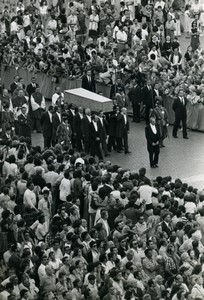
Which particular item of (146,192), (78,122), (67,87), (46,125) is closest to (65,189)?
(146,192)

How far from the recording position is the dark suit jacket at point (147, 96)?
37.3m

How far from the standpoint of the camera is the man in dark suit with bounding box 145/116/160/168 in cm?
3350

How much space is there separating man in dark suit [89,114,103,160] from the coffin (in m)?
0.58

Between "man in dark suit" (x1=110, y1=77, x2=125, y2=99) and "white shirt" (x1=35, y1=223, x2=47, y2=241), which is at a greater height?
"man in dark suit" (x1=110, y1=77, x2=125, y2=99)

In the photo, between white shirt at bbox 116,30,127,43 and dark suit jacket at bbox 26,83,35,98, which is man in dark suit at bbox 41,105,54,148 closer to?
dark suit jacket at bbox 26,83,35,98

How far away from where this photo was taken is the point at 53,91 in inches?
1593

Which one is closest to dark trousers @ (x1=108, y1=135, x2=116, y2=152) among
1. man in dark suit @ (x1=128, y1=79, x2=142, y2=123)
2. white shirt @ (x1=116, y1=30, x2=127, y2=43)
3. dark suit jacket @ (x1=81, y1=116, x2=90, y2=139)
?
dark suit jacket @ (x1=81, y1=116, x2=90, y2=139)

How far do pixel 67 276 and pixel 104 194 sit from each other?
476 cm

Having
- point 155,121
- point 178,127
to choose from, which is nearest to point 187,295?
point 155,121

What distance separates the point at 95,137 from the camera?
3391cm

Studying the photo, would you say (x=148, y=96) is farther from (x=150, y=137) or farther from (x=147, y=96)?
(x=150, y=137)

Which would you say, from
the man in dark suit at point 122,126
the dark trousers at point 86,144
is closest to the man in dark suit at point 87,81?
the man in dark suit at point 122,126

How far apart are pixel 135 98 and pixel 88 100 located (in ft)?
11.4

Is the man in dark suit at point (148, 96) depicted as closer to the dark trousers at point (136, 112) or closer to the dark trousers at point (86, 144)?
the dark trousers at point (136, 112)
